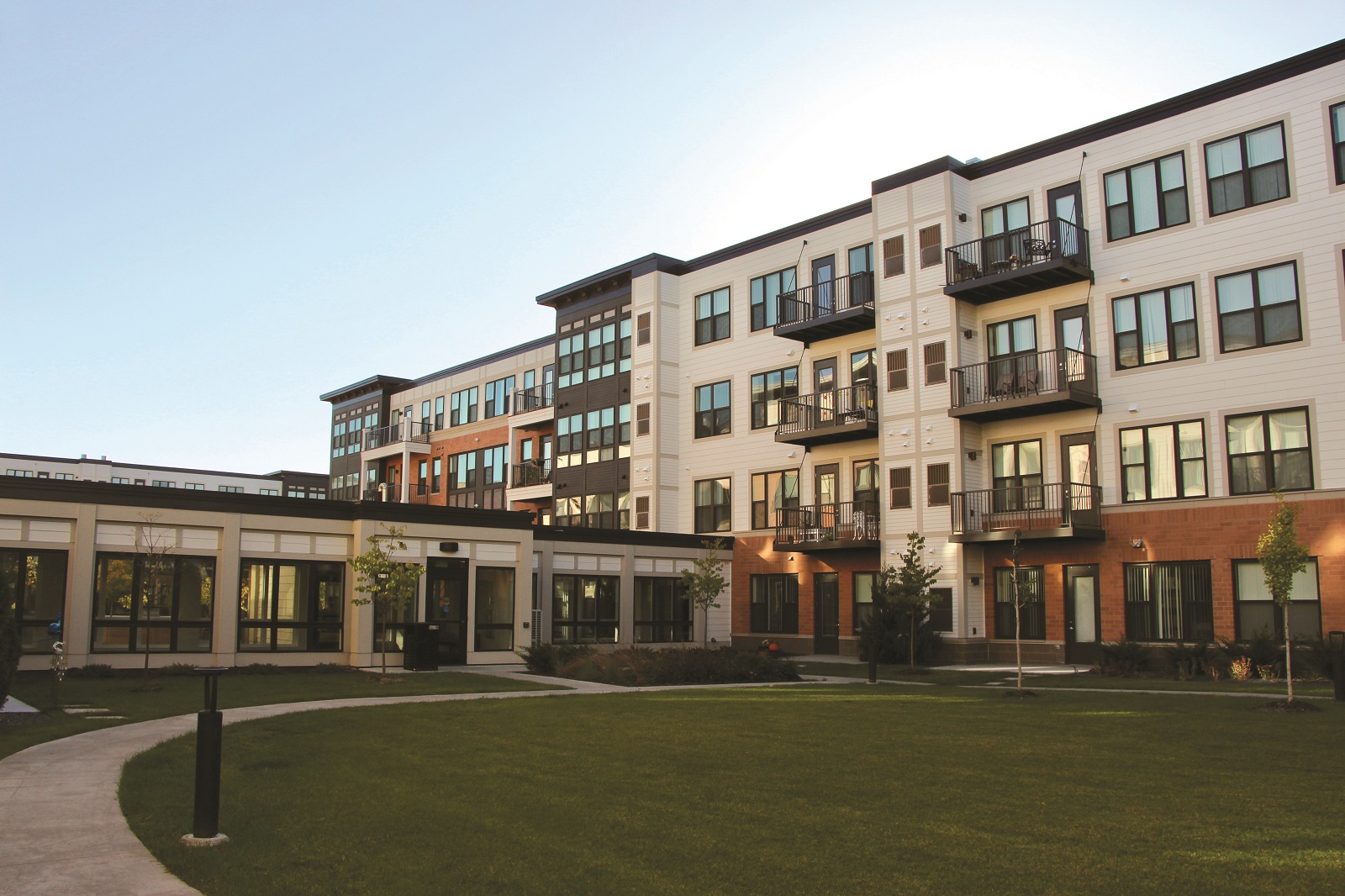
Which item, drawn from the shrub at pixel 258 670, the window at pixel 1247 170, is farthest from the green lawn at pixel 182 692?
the window at pixel 1247 170

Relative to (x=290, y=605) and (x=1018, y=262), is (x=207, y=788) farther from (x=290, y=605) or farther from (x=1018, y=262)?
(x=1018, y=262)

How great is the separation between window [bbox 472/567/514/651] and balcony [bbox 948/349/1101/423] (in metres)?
14.3

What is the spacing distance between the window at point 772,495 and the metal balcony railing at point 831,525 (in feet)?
3.52

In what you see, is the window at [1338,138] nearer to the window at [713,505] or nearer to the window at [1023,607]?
the window at [1023,607]

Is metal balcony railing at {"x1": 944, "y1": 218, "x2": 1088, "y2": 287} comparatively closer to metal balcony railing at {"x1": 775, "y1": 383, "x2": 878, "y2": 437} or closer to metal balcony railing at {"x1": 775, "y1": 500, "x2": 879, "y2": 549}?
metal balcony railing at {"x1": 775, "y1": 383, "x2": 878, "y2": 437}

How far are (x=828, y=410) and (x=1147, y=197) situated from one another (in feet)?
41.3

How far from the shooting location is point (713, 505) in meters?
43.9

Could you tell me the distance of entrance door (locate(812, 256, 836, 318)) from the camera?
3928cm

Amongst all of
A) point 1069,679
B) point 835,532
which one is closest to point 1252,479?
point 1069,679

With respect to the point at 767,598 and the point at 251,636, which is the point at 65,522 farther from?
the point at 767,598

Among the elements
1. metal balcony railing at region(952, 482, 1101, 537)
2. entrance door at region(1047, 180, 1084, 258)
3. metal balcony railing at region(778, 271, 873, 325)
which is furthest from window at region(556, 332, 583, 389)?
entrance door at region(1047, 180, 1084, 258)

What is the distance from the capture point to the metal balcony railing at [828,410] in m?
37.3

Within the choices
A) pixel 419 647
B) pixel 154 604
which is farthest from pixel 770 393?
pixel 154 604

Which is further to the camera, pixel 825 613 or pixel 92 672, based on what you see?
pixel 825 613
